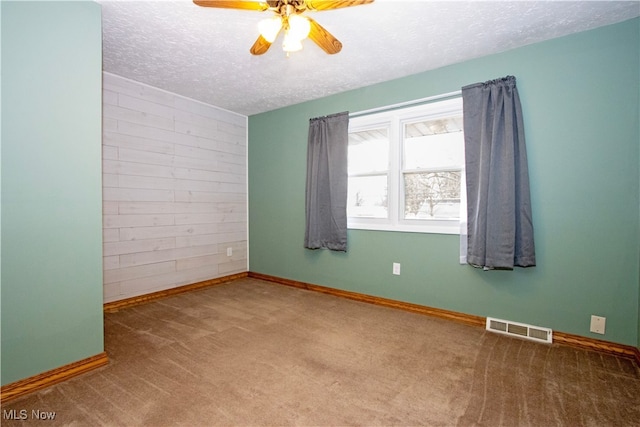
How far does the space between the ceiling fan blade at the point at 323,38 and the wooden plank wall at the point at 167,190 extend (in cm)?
243

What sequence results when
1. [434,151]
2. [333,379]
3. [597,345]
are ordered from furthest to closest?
[434,151]
[597,345]
[333,379]

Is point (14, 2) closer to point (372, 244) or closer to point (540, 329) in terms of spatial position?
point (372, 244)

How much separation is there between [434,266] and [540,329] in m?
0.95

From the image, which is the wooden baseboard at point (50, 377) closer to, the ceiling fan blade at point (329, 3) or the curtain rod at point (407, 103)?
the ceiling fan blade at point (329, 3)

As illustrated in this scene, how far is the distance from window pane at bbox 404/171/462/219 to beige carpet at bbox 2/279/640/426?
106 centimetres

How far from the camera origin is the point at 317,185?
145 inches

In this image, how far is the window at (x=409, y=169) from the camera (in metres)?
2.90

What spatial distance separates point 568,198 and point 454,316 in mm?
1387

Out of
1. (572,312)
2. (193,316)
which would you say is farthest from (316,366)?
(572,312)

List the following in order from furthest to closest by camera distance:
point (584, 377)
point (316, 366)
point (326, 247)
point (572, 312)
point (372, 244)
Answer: point (326, 247)
point (372, 244)
point (572, 312)
point (316, 366)
point (584, 377)

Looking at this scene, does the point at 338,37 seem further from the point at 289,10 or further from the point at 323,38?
the point at 289,10

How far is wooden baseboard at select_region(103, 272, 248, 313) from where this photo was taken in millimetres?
3079

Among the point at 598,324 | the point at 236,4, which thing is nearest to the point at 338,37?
the point at 236,4

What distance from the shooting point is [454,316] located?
9.24 ft
